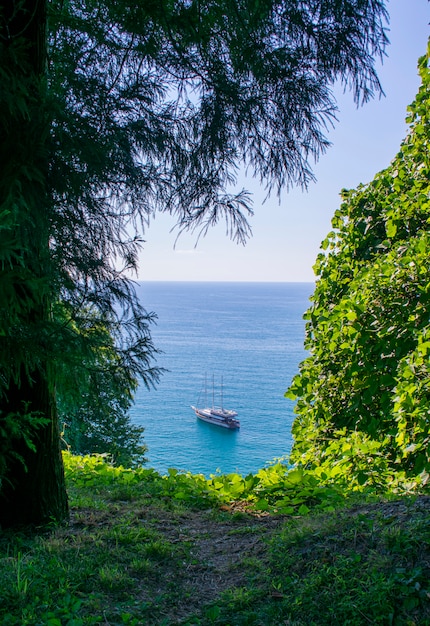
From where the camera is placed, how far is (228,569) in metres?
2.79

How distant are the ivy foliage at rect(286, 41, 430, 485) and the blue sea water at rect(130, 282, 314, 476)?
1687 centimetres

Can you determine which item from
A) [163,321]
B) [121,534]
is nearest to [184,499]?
[121,534]

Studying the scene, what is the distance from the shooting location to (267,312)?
106 metres

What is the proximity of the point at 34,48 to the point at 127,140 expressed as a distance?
0.82m

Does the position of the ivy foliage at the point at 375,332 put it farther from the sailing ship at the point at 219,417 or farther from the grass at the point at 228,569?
the sailing ship at the point at 219,417

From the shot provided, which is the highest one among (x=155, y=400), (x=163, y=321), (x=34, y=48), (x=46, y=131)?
(x=34, y=48)

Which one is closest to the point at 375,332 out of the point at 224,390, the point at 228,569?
the point at 228,569

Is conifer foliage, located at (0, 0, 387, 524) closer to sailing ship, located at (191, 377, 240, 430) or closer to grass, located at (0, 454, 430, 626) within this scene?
grass, located at (0, 454, 430, 626)

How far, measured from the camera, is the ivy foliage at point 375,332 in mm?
3759

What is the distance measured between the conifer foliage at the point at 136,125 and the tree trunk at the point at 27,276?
0.01 m

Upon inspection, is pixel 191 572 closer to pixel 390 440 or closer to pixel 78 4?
pixel 390 440

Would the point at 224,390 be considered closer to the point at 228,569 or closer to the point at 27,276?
the point at 228,569

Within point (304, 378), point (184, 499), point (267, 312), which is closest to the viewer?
point (184, 499)

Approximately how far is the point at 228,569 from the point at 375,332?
226cm
